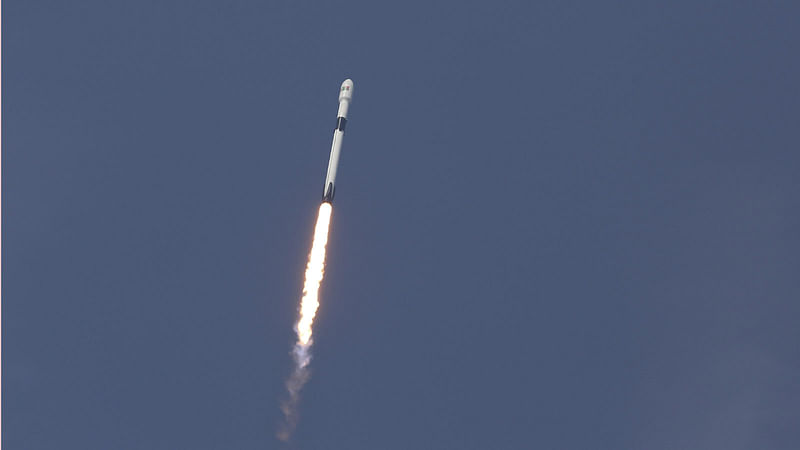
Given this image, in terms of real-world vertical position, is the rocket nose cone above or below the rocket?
above

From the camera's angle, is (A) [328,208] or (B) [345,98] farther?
(B) [345,98]

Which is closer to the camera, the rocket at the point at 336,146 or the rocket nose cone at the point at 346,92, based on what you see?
the rocket at the point at 336,146

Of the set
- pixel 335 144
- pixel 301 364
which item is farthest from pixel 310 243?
pixel 335 144

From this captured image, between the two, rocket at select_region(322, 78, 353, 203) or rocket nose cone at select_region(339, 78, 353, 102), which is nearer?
rocket at select_region(322, 78, 353, 203)

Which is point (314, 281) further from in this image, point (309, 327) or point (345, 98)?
point (345, 98)

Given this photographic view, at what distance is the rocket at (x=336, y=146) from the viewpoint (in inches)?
5197

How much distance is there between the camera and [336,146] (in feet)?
446

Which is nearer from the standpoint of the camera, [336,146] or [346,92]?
[336,146]

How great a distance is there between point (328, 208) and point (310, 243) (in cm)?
3129

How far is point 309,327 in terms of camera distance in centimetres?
14512

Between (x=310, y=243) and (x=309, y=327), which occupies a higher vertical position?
(x=310, y=243)

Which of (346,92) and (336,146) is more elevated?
(346,92)

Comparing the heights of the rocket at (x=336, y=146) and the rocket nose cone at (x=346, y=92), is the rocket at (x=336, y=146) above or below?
below

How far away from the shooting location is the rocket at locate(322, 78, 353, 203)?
132000 millimetres
